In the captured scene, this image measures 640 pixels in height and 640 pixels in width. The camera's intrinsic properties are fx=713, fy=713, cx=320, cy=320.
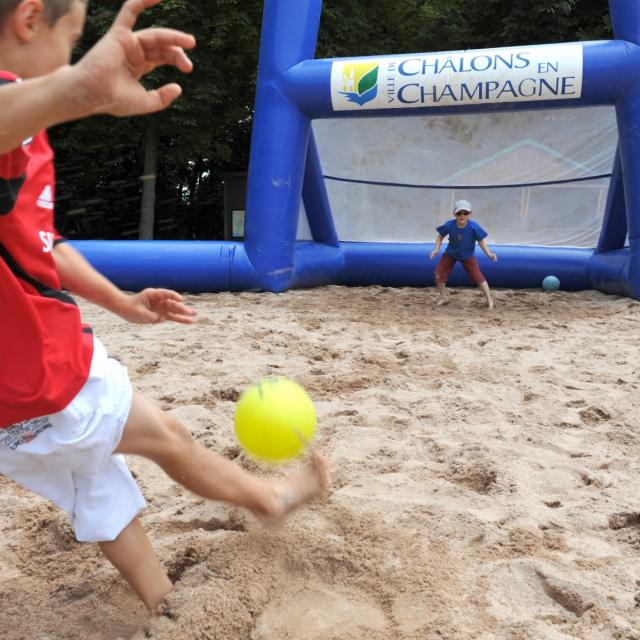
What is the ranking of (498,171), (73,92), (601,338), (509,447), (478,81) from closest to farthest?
(73,92) → (509,447) → (601,338) → (478,81) → (498,171)

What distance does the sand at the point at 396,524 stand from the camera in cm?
174

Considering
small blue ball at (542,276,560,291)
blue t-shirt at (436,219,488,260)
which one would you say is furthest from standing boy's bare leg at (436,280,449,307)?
small blue ball at (542,276,560,291)

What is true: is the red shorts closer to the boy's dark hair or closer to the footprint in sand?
the footprint in sand

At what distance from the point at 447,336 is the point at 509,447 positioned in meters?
2.49

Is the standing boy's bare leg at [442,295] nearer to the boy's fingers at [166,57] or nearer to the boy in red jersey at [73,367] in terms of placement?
the boy in red jersey at [73,367]

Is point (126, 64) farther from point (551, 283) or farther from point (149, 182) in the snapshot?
point (149, 182)

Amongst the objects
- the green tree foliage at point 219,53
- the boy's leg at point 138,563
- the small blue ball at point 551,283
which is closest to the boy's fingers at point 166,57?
the boy's leg at point 138,563

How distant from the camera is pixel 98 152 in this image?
49.6 ft

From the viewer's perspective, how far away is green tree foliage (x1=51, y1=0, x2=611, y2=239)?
1315 cm

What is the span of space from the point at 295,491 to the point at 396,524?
46 cm

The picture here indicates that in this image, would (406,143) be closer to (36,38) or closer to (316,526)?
(316,526)

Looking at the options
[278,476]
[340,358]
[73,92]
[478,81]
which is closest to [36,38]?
[73,92]

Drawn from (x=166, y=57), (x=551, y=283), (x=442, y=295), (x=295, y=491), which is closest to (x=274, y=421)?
(x=295, y=491)

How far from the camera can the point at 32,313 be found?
1371mm
